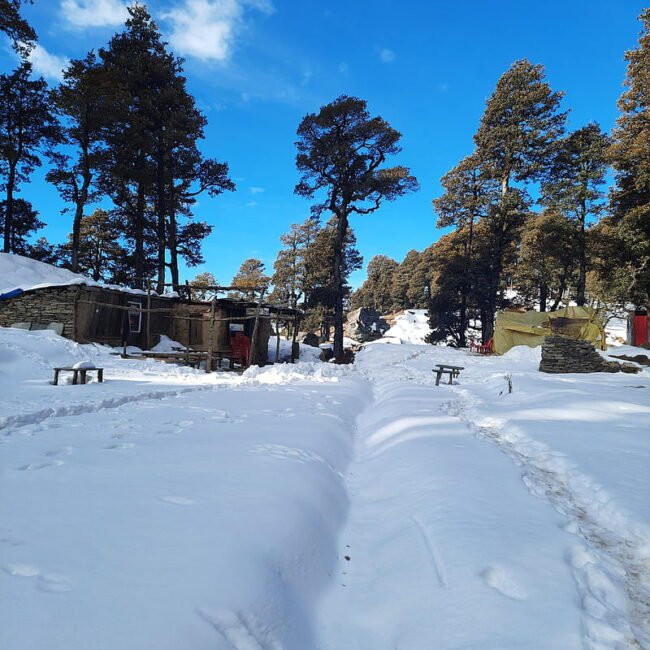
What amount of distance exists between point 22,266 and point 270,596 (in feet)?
71.6

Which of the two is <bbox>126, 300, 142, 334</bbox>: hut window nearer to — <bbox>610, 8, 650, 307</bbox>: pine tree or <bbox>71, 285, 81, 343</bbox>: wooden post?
<bbox>71, 285, 81, 343</bbox>: wooden post

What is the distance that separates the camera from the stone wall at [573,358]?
12594mm

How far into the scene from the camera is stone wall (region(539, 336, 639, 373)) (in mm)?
12594

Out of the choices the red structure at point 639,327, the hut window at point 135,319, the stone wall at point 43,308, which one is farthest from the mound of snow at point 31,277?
the red structure at point 639,327

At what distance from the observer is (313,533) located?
2.79 m

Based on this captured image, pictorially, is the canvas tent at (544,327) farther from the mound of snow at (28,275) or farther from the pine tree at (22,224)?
the pine tree at (22,224)

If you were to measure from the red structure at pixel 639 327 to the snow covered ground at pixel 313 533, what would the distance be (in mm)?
18885

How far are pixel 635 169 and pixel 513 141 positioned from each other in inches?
268

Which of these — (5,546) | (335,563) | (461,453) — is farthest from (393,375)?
(5,546)

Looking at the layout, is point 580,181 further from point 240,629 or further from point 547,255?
point 240,629

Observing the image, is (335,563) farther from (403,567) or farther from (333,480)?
(333,480)

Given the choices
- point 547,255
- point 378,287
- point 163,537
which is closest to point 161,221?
point 163,537

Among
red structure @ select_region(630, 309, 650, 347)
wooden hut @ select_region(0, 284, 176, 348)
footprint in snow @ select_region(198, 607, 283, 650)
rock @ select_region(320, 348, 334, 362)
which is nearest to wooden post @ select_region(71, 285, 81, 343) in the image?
wooden hut @ select_region(0, 284, 176, 348)

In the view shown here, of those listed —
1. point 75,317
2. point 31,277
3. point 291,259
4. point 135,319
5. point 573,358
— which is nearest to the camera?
point 573,358
